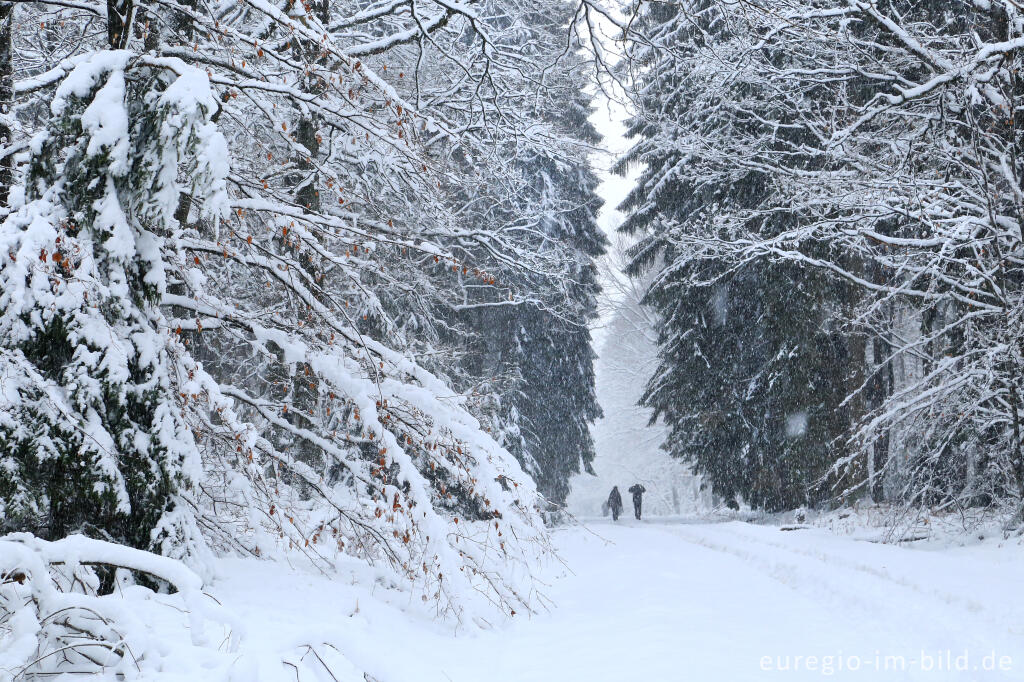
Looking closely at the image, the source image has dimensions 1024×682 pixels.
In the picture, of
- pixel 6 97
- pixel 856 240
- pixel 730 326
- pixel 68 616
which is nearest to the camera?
pixel 68 616

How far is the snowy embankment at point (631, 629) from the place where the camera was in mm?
2723

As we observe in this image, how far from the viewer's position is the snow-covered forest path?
403cm

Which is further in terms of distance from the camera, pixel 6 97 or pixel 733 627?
pixel 733 627

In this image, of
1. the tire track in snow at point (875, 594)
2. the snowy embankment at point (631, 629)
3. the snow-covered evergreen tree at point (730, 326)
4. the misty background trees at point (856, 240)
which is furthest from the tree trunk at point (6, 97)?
the snow-covered evergreen tree at point (730, 326)

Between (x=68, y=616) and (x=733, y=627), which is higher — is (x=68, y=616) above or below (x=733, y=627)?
above

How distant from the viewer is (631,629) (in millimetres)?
5176

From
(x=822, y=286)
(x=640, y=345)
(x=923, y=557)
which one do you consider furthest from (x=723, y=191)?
(x=640, y=345)

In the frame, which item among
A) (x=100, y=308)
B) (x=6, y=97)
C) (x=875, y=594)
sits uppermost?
(x=6, y=97)

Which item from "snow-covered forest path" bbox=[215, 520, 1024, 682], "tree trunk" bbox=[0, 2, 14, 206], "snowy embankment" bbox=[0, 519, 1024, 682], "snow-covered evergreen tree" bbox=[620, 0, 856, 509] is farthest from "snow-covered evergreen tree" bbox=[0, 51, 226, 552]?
"snow-covered evergreen tree" bbox=[620, 0, 856, 509]

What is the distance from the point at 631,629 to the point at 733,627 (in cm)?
71

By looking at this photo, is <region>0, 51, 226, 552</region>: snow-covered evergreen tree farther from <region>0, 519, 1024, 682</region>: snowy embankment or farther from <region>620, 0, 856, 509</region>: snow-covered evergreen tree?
<region>620, 0, 856, 509</region>: snow-covered evergreen tree

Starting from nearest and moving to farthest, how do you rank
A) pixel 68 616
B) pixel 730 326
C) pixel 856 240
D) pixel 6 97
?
1. pixel 68 616
2. pixel 6 97
3. pixel 856 240
4. pixel 730 326

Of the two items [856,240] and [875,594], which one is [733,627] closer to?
[875,594]

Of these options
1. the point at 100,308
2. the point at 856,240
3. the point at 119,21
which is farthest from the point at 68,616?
the point at 856,240
